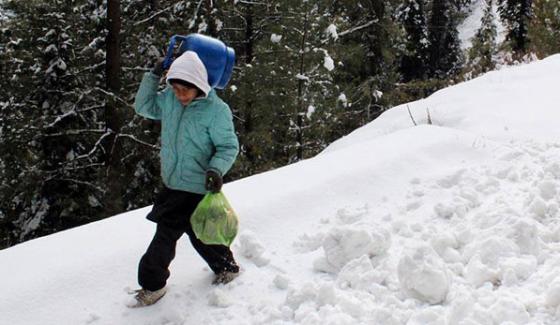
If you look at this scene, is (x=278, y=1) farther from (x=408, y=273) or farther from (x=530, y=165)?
(x=408, y=273)

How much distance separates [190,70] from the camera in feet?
9.96

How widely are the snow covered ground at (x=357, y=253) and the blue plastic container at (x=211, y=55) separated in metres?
1.18

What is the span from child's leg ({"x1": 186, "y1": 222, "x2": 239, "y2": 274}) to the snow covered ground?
115 millimetres

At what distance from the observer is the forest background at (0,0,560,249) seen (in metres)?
11.2

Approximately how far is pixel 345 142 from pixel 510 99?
2.21 meters

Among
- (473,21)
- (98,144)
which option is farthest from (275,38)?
(473,21)

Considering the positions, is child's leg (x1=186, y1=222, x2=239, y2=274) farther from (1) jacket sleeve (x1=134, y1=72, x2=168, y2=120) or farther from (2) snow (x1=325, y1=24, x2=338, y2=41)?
(2) snow (x1=325, y1=24, x2=338, y2=41)

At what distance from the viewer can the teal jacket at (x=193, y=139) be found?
10.6ft

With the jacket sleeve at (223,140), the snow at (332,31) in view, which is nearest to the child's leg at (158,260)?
the jacket sleeve at (223,140)

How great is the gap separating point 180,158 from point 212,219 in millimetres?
454

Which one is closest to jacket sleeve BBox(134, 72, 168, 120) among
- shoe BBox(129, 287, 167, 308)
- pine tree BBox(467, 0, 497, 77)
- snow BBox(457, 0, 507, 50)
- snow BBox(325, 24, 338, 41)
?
shoe BBox(129, 287, 167, 308)

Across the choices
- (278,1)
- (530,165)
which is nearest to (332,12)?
(278,1)

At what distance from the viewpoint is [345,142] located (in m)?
Answer: 7.19

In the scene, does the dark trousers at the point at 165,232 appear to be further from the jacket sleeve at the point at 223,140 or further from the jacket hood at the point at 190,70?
the jacket hood at the point at 190,70
